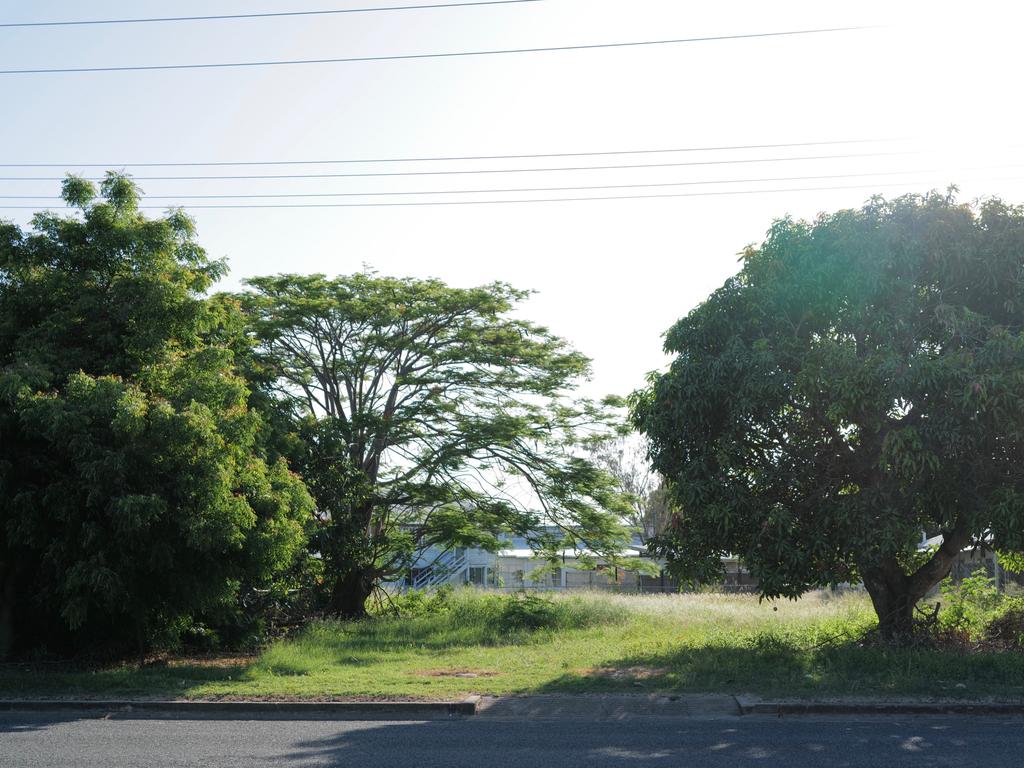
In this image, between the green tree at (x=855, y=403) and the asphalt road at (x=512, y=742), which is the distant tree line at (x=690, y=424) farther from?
the asphalt road at (x=512, y=742)

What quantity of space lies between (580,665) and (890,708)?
507 centimetres

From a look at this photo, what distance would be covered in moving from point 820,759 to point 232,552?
8.90 metres

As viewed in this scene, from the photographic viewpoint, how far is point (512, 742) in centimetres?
899

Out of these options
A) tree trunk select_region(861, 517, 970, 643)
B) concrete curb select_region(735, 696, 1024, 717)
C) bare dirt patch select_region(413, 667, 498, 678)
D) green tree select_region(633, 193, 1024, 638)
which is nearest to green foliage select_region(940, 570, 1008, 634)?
tree trunk select_region(861, 517, 970, 643)

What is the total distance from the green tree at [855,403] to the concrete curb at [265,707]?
488 centimetres

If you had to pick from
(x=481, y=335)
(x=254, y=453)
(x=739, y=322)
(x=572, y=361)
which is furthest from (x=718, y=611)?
(x=254, y=453)

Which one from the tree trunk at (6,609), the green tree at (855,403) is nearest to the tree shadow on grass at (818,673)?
the green tree at (855,403)

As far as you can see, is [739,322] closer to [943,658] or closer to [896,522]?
[896,522]

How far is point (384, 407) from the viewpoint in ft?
76.2

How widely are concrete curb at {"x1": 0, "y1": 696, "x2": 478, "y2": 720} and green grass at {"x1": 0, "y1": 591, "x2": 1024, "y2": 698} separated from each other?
1.66 ft

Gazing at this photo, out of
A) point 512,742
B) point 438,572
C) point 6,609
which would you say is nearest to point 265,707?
point 512,742

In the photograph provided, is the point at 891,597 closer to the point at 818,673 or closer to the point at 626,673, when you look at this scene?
the point at 818,673

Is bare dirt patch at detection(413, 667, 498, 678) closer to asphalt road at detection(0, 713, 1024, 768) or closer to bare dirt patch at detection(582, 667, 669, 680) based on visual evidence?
bare dirt patch at detection(582, 667, 669, 680)

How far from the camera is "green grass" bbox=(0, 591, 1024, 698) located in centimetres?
1176
